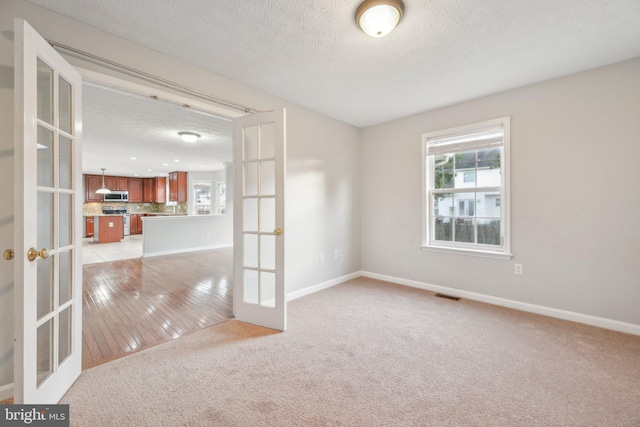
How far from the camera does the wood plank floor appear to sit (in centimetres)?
231

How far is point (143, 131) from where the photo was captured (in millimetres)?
4406

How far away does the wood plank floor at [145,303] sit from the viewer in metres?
2.31

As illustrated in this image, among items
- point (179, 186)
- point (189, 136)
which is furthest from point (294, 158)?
point (179, 186)

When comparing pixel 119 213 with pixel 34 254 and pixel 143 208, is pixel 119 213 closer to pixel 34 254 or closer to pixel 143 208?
pixel 143 208

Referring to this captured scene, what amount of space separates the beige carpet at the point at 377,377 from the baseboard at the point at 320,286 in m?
0.65

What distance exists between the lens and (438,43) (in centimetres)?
209

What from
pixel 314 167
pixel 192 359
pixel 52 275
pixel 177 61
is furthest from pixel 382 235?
pixel 52 275

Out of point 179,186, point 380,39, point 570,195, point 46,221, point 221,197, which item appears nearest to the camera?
point 46,221

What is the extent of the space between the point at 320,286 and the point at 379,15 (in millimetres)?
3049

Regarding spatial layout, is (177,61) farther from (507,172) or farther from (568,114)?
(568,114)

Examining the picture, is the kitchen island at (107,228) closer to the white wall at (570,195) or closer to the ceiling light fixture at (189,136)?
the ceiling light fixture at (189,136)

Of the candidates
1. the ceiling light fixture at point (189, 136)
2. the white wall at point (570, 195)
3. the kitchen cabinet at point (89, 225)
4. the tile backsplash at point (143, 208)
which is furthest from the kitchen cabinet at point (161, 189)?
the white wall at point (570, 195)

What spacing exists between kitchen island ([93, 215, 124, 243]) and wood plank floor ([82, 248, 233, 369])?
322 cm

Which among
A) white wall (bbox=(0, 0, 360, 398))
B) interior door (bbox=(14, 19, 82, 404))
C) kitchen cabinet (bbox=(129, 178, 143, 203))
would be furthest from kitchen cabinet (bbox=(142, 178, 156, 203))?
interior door (bbox=(14, 19, 82, 404))
